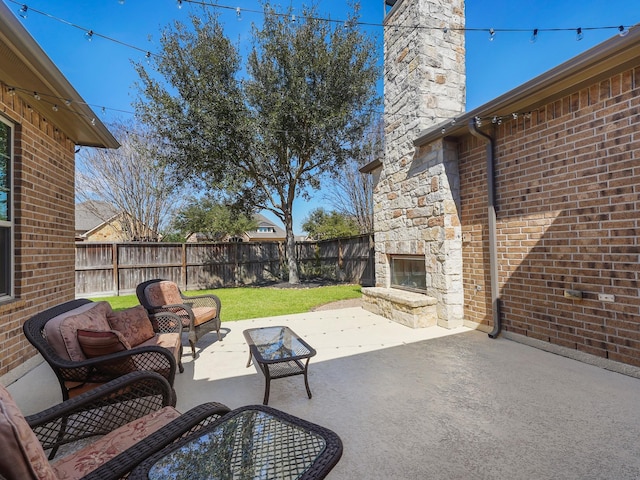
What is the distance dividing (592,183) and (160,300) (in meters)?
5.47

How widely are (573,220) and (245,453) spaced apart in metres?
4.12

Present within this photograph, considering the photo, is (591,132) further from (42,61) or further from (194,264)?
(194,264)

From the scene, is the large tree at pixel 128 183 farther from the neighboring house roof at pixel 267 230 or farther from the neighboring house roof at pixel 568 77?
the neighboring house roof at pixel 267 230

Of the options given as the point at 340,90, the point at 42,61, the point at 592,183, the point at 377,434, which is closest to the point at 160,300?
the point at 42,61

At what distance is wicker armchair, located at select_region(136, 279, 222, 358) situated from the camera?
4066 millimetres

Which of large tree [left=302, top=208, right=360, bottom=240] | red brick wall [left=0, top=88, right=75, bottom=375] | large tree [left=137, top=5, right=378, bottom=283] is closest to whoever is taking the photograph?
red brick wall [left=0, top=88, right=75, bottom=375]

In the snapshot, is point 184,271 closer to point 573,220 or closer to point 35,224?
point 35,224

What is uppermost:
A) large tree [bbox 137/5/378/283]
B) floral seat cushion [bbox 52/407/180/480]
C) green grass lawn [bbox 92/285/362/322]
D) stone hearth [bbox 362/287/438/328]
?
large tree [bbox 137/5/378/283]

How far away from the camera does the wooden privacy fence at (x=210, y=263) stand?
9766 millimetres

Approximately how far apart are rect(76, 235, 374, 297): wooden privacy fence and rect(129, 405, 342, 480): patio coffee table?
28.2 ft

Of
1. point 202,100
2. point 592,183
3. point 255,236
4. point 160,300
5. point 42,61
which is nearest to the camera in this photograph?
point 42,61

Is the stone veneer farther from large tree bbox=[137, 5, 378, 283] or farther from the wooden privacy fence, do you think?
the wooden privacy fence

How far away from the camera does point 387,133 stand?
669cm

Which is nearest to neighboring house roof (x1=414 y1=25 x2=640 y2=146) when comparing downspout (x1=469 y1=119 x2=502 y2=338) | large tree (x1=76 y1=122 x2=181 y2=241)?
downspout (x1=469 y1=119 x2=502 y2=338)
